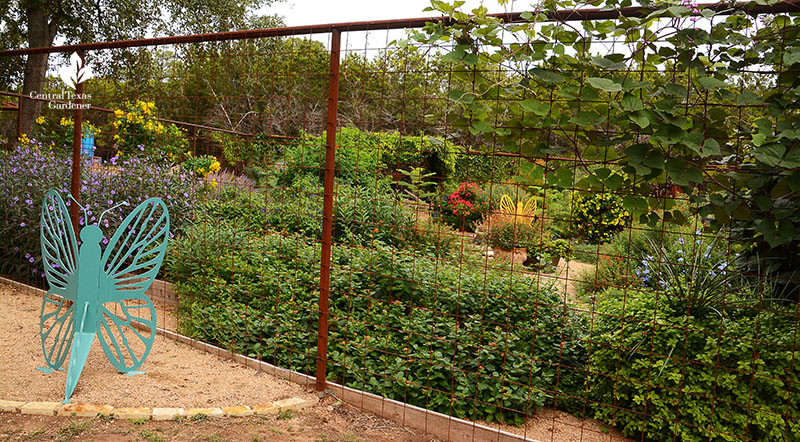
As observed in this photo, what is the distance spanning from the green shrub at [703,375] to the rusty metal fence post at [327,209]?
59.7 inches

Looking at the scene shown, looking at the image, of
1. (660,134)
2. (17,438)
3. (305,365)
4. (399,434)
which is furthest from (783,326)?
(17,438)

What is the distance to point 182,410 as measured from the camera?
3.07 m

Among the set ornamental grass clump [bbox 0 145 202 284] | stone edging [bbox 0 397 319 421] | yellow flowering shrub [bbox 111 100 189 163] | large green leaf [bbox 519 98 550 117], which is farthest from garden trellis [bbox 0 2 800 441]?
yellow flowering shrub [bbox 111 100 189 163]

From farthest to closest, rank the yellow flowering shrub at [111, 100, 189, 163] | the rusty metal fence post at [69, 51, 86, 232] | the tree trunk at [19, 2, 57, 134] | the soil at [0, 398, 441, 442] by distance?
the tree trunk at [19, 2, 57, 134] < the yellow flowering shrub at [111, 100, 189, 163] < the rusty metal fence post at [69, 51, 86, 232] < the soil at [0, 398, 441, 442]

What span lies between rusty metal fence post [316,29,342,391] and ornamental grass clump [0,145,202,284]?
2.53 meters

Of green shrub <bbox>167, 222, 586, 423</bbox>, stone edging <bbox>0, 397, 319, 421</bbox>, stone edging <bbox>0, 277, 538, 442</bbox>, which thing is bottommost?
stone edging <bbox>0, 397, 319, 421</bbox>

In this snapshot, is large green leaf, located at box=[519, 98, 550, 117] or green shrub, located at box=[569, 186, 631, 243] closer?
large green leaf, located at box=[519, 98, 550, 117]

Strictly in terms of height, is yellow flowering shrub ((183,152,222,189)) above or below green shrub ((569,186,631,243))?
above

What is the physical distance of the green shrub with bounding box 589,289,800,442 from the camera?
2.64 metres

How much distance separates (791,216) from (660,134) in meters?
0.69

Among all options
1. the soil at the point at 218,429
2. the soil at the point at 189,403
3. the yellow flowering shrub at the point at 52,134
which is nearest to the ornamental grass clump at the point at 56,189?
the soil at the point at 189,403

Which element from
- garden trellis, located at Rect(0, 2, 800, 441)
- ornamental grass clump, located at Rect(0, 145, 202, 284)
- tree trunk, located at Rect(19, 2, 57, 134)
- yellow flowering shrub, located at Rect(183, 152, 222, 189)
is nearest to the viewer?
garden trellis, located at Rect(0, 2, 800, 441)

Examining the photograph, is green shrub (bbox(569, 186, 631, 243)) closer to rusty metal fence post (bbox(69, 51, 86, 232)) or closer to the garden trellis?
the garden trellis

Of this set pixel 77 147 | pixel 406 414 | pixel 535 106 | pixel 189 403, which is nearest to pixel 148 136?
pixel 77 147
